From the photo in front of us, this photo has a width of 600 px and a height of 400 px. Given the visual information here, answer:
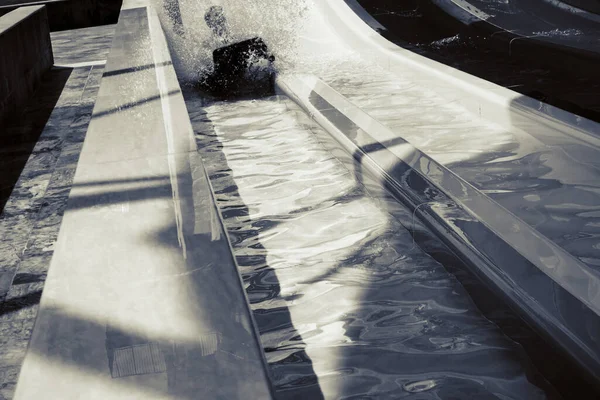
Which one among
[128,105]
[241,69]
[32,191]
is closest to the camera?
[128,105]

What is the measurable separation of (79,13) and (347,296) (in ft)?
30.4

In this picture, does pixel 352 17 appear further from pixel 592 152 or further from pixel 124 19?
pixel 592 152

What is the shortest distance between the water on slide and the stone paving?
76 cm

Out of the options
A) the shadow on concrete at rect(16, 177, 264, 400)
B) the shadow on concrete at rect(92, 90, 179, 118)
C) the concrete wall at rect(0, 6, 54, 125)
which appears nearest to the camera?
the shadow on concrete at rect(16, 177, 264, 400)

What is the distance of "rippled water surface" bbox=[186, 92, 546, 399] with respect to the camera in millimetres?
1913

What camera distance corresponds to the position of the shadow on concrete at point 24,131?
10.8ft

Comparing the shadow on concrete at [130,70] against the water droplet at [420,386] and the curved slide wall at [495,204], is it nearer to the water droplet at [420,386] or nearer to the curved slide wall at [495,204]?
the curved slide wall at [495,204]

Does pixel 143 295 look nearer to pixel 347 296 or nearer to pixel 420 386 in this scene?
pixel 420 386

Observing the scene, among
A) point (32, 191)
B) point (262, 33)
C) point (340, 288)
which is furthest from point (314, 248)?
point (262, 33)

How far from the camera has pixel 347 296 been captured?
7.73 ft

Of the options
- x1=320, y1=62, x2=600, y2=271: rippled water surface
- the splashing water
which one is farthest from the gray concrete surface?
the splashing water

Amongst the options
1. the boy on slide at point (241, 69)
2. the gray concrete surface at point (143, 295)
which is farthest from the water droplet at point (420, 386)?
the boy on slide at point (241, 69)

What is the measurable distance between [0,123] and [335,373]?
3.35 m

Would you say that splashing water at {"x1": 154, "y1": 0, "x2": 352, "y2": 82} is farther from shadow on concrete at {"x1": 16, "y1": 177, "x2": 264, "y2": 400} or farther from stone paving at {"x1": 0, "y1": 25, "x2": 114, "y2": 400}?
shadow on concrete at {"x1": 16, "y1": 177, "x2": 264, "y2": 400}
